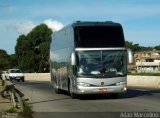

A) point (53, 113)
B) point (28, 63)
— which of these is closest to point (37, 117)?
point (53, 113)

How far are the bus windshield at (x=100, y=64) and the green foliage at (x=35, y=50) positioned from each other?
83.4 meters

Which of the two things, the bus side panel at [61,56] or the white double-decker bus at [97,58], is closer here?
the white double-decker bus at [97,58]

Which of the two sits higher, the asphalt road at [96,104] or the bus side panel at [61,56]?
the bus side panel at [61,56]

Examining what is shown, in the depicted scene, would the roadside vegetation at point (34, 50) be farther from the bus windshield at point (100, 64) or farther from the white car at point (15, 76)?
the bus windshield at point (100, 64)

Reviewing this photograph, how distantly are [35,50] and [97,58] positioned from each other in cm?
9236

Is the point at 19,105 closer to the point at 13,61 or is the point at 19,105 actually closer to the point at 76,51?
the point at 76,51

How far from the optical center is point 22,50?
381 feet

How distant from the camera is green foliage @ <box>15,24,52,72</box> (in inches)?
4198

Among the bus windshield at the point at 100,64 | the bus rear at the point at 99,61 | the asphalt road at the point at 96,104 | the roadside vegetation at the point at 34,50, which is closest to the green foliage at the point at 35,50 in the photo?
the roadside vegetation at the point at 34,50

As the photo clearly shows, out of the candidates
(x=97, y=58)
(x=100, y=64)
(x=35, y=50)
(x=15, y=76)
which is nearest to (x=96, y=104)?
(x=100, y=64)

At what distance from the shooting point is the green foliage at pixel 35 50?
107m

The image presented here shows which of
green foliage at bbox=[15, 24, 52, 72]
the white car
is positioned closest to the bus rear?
the white car

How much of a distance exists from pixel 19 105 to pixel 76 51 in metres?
6.02

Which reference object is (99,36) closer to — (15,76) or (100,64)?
(100,64)
